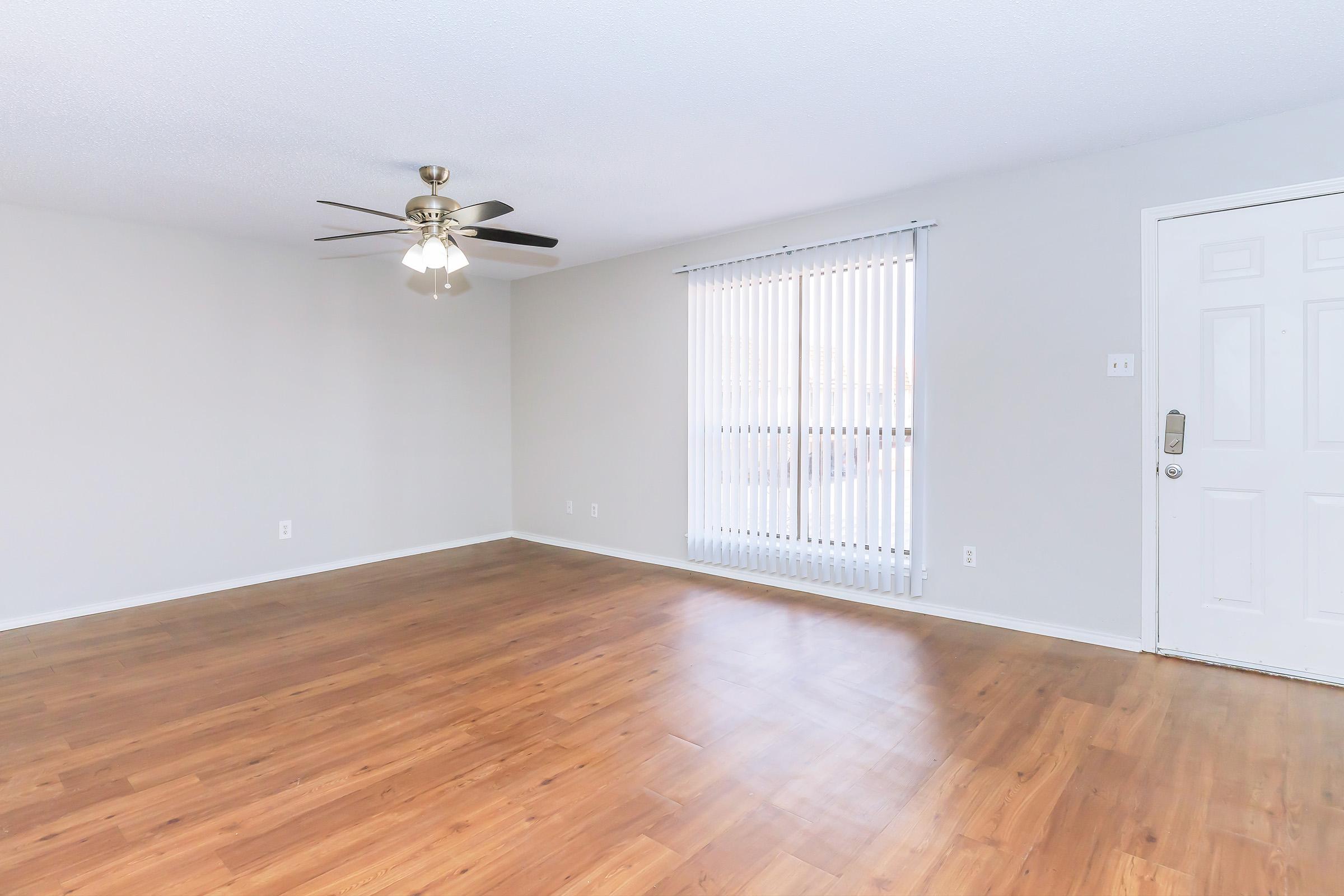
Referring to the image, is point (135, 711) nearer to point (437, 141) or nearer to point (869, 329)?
point (437, 141)

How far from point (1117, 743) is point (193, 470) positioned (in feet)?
18.0

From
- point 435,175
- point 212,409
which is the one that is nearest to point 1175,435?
point 435,175

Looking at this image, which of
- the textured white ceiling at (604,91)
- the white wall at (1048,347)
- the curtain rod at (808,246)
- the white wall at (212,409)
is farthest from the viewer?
the white wall at (212,409)

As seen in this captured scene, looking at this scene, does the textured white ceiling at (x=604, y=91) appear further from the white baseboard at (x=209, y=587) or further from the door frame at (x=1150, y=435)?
the white baseboard at (x=209, y=587)

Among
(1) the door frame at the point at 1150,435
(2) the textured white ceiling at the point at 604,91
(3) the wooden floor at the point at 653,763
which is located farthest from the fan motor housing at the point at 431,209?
(1) the door frame at the point at 1150,435

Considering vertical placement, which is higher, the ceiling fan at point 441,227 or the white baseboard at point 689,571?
the ceiling fan at point 441,227

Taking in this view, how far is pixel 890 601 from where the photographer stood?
166 inches

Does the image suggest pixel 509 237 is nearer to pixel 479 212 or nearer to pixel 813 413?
pixel 479 212

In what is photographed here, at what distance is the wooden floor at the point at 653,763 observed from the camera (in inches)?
72.1

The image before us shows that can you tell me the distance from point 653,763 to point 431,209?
8.54 ft

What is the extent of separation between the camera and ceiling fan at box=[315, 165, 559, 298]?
3.15 m

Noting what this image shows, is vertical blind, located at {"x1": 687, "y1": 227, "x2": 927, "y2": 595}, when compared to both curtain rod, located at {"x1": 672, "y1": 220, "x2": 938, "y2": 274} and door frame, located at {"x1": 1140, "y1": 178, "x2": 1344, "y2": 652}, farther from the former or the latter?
door frame, located at {"x1": 1140, "y1": 178, "x2": 1344, "y2": 652}

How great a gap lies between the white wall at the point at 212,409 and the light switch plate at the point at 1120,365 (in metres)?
5.00

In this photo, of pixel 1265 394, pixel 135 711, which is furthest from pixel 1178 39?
pixel 135 711
